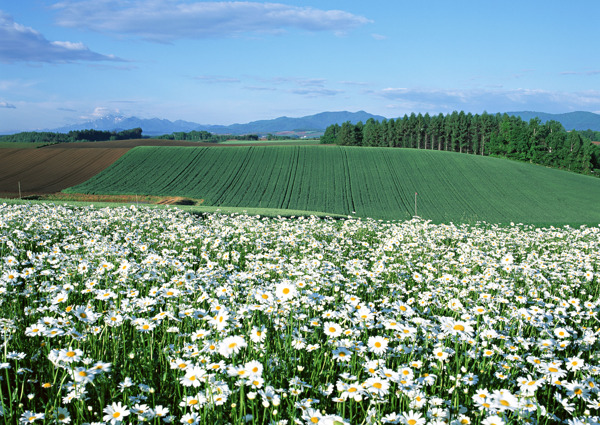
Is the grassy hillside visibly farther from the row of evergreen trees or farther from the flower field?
the flower field

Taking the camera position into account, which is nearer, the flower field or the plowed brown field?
the flower field

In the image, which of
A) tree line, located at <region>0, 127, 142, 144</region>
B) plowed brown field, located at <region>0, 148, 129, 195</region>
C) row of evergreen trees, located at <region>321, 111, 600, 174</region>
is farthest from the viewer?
tree line, located at <region>0, 127, 142, 144</region>

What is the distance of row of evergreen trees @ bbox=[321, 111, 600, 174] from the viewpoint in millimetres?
86062

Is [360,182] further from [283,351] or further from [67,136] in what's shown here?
[67,136]

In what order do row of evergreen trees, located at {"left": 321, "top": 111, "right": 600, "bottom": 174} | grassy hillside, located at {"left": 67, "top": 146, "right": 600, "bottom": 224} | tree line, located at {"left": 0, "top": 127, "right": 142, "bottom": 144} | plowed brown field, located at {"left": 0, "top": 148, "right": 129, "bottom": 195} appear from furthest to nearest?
tree line, located at {"left": 0, "top": 127, "right": 142, "bottom": 144}, row of evergreen trees, located at {"left": 321, "top": 111, "right": 600, "bottom": 174}, plowed brown field, located at {"left": 0, "top": 148, "right": 129, "bottom": 195}, grassy hillside, located at {"left": 67, "top": 146, "right": 600, "bottom": 224}

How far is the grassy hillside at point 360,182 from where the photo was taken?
41844mm

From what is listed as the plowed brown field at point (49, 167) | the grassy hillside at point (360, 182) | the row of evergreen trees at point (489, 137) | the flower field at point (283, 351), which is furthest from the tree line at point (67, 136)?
the flower field at point (283, 351)

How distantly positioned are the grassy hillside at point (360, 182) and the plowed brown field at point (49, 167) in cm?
304

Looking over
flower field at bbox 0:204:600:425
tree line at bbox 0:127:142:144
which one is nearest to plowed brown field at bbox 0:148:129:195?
flower field at bbox 0:204:600:425

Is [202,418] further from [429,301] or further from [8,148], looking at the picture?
[8,148]

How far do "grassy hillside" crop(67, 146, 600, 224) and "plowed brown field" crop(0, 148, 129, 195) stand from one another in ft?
9.97

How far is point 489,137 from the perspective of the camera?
98.8 m

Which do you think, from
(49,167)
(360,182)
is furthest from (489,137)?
(49,167)

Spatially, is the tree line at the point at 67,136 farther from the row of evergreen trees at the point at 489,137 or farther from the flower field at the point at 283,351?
the flower field at the point at 283,351
